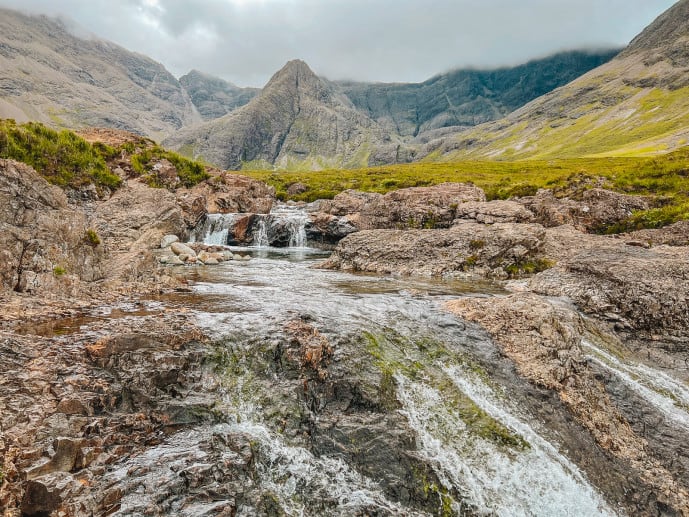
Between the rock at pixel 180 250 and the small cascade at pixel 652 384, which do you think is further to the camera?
the rock at pixel 180 250

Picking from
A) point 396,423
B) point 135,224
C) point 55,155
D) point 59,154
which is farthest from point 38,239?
point 59,154

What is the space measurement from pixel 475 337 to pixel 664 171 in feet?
164

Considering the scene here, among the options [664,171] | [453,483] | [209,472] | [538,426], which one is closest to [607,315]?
[538,426]

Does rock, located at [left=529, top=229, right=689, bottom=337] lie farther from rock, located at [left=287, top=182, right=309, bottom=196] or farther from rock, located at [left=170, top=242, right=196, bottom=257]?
rock, located at [left=287, top=182, right=309, bottom=196]

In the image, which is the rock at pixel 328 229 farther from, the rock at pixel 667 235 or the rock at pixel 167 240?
the rock at pixel 667 235

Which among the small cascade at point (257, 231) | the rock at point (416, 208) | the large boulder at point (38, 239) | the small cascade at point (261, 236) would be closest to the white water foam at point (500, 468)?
the large boulder at point (38, 239)

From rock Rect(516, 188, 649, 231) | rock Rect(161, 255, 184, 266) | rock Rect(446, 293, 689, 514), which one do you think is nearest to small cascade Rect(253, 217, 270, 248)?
rock Rect(161, 255, 184, 266)

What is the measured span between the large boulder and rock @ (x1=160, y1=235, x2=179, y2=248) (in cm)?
1605

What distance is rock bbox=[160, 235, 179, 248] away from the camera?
105 ft

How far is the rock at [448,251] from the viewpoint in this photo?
2656cm

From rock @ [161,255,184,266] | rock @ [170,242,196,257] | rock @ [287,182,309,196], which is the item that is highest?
rock @ [287,182,309,196]

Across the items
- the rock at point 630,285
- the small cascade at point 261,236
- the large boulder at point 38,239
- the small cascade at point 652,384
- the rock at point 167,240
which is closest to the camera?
the small cascade at point 652,384

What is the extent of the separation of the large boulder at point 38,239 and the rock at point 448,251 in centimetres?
1791

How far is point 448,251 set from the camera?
28344 mm
